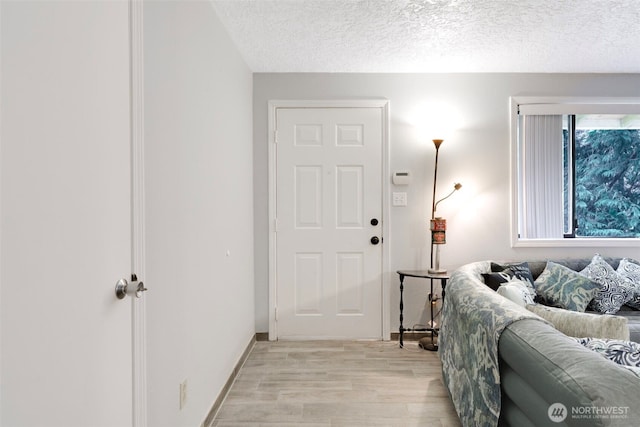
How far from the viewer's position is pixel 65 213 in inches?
38.4

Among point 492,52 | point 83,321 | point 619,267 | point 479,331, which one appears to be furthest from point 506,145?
point 83,321

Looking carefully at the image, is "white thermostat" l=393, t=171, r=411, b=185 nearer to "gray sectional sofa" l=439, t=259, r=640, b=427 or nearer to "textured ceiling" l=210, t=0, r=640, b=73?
"textured ceiling" l=210, t=0, r=640, b=73

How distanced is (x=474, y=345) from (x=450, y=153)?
2180 mm

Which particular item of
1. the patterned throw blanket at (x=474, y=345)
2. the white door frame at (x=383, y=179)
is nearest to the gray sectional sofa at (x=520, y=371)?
the patterned throw blanket at (x=474, y=345)

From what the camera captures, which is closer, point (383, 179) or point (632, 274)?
point (632, 274)

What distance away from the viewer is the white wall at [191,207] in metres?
1.55

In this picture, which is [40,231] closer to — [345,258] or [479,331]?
[479,331]

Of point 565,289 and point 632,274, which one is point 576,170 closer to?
point 632,274

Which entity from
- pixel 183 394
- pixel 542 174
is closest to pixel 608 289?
pixel 542 174

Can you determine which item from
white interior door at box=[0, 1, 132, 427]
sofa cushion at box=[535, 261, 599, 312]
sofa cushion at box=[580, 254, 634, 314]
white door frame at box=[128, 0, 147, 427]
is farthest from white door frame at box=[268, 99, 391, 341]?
white interior door at box=[0, 1, 132, 427]

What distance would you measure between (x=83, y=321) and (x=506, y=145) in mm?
3612

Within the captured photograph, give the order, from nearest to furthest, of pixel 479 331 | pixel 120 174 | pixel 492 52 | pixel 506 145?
1. pixel 120 174
2. pixel 479 331
3. pixel 492 52
4. pixel 506 145

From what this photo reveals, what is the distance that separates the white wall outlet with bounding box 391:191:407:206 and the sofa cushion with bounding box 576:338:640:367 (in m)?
2.31

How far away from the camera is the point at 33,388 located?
33.9 inches
